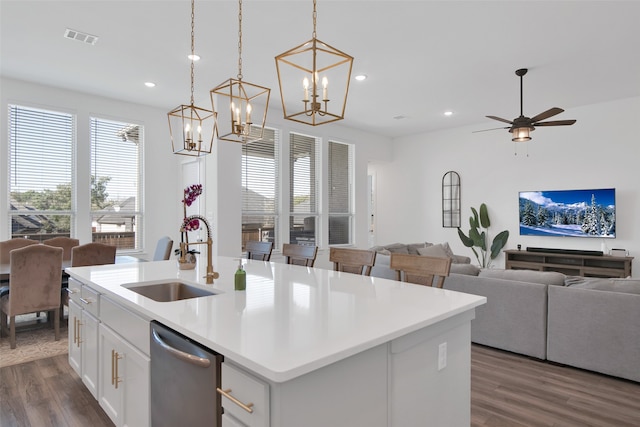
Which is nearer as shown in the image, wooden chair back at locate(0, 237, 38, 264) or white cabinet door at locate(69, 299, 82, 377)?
white cabinet door at locate(69, 299, 82, 377)

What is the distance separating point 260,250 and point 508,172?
209 inches

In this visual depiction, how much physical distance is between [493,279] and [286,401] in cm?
287

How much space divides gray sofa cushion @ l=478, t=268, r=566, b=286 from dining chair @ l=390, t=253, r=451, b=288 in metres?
1.40

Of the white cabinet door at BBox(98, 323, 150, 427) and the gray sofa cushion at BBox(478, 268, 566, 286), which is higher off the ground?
the gray sofa cushion at BBox(478, 268, 566, 286)

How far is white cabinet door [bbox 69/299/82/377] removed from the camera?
2573 mm

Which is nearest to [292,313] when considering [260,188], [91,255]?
[91,255]

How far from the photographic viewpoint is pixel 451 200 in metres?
7.57

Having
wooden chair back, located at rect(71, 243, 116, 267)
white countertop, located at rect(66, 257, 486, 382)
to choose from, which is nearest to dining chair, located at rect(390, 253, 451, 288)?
white countertop, located at rect(66, 257, 486, 382)

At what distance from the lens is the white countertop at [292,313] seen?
1.13 meters

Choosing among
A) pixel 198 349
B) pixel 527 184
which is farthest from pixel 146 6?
pixel 527 184

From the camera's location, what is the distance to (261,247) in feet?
11.6

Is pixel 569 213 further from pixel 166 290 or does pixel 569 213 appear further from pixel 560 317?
pixel 166 290

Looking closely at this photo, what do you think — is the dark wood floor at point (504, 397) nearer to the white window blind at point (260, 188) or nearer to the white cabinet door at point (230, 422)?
the white cabinet door at point (230, 422)

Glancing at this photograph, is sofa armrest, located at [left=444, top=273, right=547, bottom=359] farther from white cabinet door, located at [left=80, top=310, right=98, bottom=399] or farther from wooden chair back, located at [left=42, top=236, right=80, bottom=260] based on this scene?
wooden chair back, located at [left=42, top=236, right=80, bottom=260]
